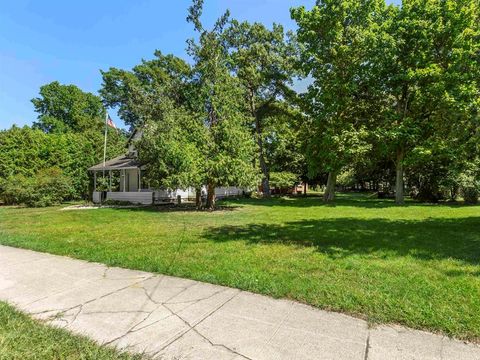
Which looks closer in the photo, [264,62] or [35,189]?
[35,189]

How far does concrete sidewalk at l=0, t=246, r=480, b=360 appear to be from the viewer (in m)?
2.81

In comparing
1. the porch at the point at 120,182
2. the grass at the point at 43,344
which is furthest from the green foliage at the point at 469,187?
the grass at the point at 43,344

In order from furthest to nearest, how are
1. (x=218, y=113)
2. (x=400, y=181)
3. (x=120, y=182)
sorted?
(x=120, y=182) → (x=400, y=181) → (x=218, y=113)

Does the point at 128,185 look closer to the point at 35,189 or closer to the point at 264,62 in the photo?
the point at 35,189

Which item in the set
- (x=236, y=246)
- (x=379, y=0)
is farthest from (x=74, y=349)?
(x=379, y=0)

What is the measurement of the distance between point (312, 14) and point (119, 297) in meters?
22.0

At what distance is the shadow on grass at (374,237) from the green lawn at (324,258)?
0.02 meters

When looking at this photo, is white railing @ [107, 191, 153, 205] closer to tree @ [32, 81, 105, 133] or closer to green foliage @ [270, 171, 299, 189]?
green foliage @ [270, 171, 299, 189]

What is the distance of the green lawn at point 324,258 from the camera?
12.2 feet

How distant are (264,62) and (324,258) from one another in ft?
76.1

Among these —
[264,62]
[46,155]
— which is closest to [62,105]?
[46,155]

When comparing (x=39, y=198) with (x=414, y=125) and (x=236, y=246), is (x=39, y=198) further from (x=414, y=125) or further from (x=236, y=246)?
(x=414, y=125)

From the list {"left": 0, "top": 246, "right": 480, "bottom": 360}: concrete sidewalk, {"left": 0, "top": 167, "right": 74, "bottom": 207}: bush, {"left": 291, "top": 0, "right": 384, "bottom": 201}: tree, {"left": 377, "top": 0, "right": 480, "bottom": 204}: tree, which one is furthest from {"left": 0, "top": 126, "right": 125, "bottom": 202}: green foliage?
{"left": 377, "top": 0, "right": 480, "bottom": 204}: tree

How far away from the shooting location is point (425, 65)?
18.9 metres
